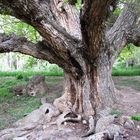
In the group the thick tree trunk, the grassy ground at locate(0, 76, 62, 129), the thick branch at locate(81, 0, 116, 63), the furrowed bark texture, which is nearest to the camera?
the thick branch at locate(81, 0, 116, 63)

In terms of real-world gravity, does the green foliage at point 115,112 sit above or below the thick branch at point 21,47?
below

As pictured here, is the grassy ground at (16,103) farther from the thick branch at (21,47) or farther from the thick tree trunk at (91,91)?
the thick branch at (21,47)

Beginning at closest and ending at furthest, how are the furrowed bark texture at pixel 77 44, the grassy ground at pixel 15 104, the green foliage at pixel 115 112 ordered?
A: the furrowed bark texture at pixel 77 44 → the green foliage at pixel 115 112 → the grassy ground at pixel 15 104

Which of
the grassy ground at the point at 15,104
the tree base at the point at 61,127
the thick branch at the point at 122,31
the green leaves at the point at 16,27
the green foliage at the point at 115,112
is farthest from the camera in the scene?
the green leaves at the point at 16,27

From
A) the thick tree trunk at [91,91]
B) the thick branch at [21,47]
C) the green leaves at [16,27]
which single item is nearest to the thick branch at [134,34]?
the thick tree trunk at [91,91]

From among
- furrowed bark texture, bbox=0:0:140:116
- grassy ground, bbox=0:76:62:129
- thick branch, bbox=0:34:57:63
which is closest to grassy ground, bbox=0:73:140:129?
grassy ground, bbox=0:76:62:129

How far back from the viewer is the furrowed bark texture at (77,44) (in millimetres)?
5285

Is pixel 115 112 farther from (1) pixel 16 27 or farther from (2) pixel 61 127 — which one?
(1) pixel 16 27

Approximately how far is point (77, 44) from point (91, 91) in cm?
117

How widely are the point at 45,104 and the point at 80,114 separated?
996 millimetres

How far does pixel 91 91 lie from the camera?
21.1 ft

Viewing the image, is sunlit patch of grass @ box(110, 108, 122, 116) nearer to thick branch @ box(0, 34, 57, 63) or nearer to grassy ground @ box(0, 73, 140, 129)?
grassy ground @ box(0, 73, 140, 129)

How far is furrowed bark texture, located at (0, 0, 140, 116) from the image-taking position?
208 inches

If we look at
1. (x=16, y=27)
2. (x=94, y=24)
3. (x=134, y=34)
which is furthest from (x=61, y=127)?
(x=16, y=27)
